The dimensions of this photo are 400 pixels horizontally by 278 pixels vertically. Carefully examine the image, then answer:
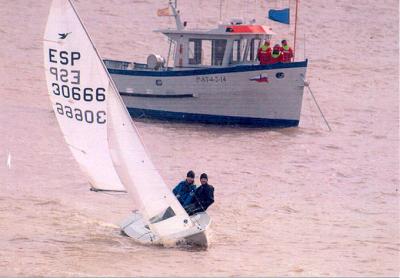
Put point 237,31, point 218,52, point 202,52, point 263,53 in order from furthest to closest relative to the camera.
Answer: point 202,52, point 218,52, point 237,31, point 263,53

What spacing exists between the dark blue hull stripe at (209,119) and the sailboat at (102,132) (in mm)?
12616

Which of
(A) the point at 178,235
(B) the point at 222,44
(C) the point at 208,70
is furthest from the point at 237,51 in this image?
(A) the point at 178,235

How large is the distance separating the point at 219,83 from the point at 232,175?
22.7 feet

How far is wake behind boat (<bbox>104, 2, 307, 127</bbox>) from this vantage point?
30.6m

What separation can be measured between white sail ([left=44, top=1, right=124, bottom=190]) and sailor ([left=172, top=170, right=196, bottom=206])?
1069mm

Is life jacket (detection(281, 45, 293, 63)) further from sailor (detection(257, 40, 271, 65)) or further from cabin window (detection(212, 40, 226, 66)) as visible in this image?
cabin window (detection(212, 40, 226, 66))

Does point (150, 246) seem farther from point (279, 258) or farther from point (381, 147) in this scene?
point (381, 147)

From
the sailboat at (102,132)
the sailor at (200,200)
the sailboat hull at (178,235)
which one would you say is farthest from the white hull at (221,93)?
the sailboat at (102,132)

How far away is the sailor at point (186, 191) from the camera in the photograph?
19.1 meters

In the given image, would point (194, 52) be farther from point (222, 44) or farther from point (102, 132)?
point (102, 132)

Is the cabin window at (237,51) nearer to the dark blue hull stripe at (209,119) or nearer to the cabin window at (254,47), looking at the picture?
the cabin window at (254,47)

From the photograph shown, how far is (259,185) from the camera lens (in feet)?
77.7

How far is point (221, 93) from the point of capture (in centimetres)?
3131

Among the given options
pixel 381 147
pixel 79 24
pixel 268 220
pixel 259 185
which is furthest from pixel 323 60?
pixel 79 24
